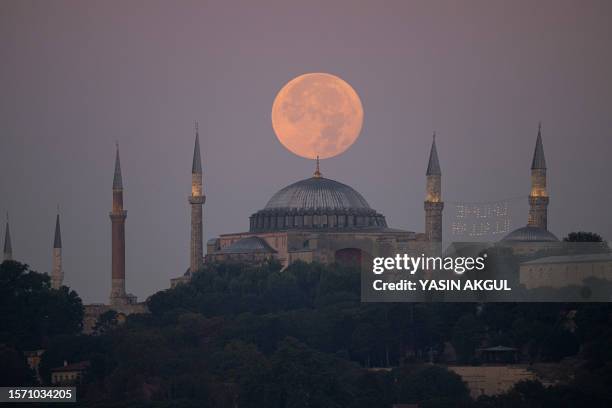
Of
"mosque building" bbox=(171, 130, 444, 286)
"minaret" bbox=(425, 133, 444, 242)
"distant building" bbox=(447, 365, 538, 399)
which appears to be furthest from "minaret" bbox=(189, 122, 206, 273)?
"distant building" bbox=(447, 365, 538, 399)

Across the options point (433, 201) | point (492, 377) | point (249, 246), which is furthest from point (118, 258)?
point (492, 377)

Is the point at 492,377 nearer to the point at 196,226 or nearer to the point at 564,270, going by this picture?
the point at 564,270

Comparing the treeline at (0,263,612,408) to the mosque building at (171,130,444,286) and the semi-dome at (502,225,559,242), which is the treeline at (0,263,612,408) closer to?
the mosque building at (171,130,444,286)

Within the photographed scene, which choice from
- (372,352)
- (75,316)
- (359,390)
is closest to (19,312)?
(75,316)

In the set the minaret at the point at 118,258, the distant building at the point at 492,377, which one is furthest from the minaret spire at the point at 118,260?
the distant building at the point at 492,377

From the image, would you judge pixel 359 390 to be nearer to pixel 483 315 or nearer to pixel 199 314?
pixel 483 315
